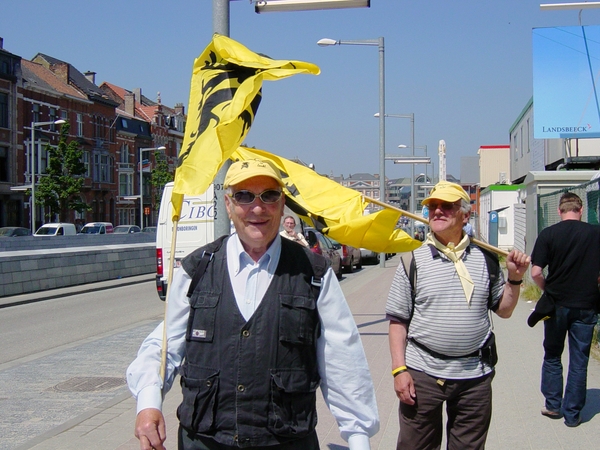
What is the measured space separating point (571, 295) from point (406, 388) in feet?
8.99

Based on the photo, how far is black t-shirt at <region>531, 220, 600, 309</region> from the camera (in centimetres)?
596

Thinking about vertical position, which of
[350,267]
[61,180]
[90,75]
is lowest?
[350,267]

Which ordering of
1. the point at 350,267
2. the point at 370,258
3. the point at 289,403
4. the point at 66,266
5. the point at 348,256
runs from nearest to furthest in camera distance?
the point at 289,403
the point at 66,266
the point at 348,256
the point at 350,267
the point at 370,258

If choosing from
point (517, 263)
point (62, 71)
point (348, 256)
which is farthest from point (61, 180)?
point (517, 263)

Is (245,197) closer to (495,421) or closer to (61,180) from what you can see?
(495,421)

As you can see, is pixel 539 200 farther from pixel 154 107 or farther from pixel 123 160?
pixel 154 107

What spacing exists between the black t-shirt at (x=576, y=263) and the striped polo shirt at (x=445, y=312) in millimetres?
2263

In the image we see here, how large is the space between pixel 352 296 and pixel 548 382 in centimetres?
1101

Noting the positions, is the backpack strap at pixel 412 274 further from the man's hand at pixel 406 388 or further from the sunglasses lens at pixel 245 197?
the sunglasses lens at pixel 245 197

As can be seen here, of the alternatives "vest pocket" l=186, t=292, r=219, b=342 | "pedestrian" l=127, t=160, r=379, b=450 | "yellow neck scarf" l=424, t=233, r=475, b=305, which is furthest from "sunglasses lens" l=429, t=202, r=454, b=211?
"vest pocket" l=186, t=292, r=219, b=342

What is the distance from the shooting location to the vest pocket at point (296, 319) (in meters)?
2.61

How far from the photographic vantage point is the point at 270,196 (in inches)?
110

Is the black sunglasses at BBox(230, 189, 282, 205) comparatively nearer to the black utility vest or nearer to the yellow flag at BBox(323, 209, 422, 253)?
Result: the black utility vest

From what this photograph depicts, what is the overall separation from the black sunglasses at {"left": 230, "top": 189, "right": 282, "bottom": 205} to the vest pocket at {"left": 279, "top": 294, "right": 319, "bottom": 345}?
394mm
